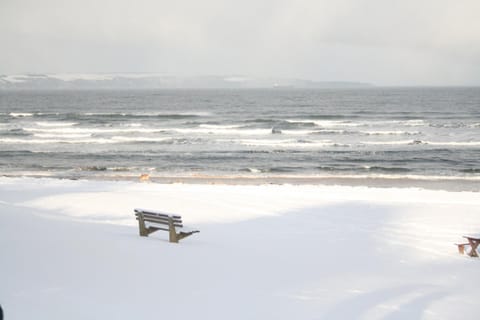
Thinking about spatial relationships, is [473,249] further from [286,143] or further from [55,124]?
[55,124]

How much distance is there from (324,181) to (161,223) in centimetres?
1335

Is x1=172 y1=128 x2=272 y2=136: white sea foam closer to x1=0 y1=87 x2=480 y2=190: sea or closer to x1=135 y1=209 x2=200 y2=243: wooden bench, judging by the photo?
x1=0 y1=87 x2=480 y2=190: sea

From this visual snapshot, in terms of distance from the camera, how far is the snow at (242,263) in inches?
258

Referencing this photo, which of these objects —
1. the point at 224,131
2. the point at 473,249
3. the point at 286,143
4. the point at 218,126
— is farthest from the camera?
the point at 218,126

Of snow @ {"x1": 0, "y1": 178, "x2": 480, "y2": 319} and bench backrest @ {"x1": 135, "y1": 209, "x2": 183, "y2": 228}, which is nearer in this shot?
snow @ {"x1": 0, "y1": 178, "x2": 480, "y2": 319}

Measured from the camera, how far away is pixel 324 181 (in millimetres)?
22297

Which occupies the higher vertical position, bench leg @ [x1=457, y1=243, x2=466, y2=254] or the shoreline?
bench leg @ [x1=457, y1=243, x2=466, y2=254]

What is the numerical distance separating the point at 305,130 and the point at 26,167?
76.9 ft

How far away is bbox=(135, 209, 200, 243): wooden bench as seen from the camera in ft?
32.0

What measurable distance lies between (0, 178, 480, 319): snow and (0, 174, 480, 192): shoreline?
6.19m

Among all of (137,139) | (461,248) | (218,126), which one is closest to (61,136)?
(137,139)

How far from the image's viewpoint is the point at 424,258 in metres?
9.71

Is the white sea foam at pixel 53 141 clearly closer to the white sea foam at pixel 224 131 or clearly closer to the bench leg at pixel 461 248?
the white sea foam at pixel 224 131

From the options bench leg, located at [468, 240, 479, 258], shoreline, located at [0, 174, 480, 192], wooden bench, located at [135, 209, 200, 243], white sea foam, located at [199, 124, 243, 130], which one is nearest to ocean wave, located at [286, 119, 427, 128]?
white sea foam, located at [199, 124, 243, 130]
